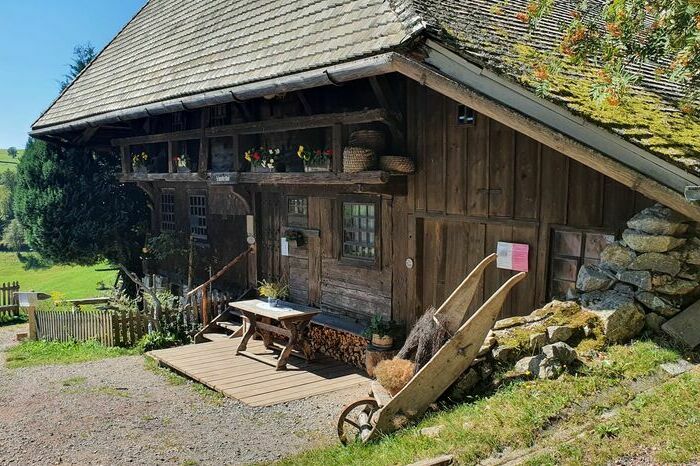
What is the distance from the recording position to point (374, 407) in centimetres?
548

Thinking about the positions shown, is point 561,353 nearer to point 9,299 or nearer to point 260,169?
point 260,169

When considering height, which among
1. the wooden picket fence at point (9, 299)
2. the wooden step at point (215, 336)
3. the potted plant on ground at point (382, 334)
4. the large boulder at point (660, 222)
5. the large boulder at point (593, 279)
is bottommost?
the wooden picket fence at point (9, 299)

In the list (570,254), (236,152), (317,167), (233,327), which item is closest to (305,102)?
(317,167)

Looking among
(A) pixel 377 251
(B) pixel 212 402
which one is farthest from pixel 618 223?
(B) pixel 212 402

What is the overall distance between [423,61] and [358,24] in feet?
6.10

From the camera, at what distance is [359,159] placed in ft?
25.8

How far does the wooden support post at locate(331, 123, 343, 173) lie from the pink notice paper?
255 centimetres

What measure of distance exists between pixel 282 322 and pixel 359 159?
279 centimetres

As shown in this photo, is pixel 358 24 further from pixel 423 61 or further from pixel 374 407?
pixel 374 407

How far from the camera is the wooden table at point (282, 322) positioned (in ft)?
29.3

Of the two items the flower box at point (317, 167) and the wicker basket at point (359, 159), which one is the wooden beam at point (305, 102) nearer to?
the flower box at point (317, 167)

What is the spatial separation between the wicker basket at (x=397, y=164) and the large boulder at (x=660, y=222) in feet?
10.2

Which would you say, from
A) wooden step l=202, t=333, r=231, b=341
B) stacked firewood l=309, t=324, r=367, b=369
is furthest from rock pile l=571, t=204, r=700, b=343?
wooden step l=202, t=333, r=231, b=341

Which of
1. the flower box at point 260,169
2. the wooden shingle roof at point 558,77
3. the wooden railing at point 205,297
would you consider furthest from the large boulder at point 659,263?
the wooden railing at point 205,297
